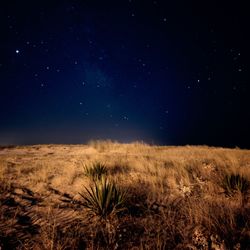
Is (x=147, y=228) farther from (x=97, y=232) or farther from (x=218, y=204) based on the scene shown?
(x=218, y=204)

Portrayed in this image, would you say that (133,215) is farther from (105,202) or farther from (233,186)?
(233,186)

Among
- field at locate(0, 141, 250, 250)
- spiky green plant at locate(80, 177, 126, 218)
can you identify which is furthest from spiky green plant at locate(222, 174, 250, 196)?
spiky green plant at locate(80, 177, 126, 218)

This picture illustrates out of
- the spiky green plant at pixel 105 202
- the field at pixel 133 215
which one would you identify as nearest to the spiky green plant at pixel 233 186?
the field at pixel 133 215

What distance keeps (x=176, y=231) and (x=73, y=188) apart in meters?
3.48

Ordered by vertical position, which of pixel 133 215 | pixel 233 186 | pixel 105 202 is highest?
pixel 233 186

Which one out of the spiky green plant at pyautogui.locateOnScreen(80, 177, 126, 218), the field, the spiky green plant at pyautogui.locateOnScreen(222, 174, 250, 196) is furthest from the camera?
the spiky green plant at pyautogui.locateOnScreen(222, 174, 250, 196)

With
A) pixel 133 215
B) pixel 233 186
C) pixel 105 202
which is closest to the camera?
pixel 133 215

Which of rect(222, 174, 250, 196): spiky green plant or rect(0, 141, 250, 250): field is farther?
rect(222, 174, 250, 196): spiky green plant

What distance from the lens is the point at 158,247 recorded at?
2.75 meters

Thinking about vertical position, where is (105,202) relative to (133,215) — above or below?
above

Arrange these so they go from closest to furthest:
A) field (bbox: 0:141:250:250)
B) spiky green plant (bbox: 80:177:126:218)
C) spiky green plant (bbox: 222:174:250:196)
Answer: field (bbox: 0:141:250:250), spiky green plant (bbox: 80:177:126:218), spiky green plant (bbox: 222:174:250:196)

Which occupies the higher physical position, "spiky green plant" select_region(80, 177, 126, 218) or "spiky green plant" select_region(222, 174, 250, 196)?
"spiky green plant" select_region(222, 174, 250, 196)

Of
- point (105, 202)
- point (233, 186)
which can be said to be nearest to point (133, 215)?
point (105, 202)

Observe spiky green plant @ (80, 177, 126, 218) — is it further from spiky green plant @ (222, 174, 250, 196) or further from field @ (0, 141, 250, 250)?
spiky green plant @ (222, 174, 250, 196)
